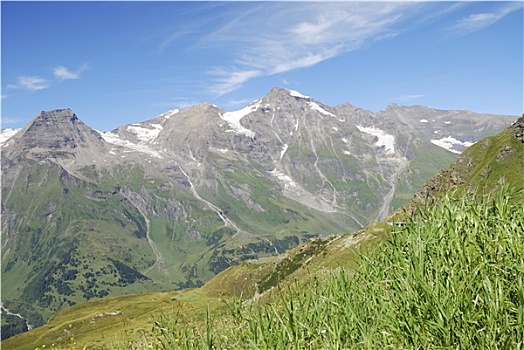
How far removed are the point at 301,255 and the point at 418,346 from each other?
640 feet

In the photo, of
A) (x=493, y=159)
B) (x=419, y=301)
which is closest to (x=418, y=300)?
(x=419, y=301)

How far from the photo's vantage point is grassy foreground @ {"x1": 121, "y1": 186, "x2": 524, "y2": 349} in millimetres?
5701

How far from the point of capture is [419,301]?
614cm

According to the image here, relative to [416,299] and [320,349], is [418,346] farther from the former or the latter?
[320,349]

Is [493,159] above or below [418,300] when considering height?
below

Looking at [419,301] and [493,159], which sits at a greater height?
[419,301]

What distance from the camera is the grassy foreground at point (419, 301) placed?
570 cm

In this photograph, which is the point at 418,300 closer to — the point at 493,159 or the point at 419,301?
the point at 419,301

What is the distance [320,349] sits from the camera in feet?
21.7

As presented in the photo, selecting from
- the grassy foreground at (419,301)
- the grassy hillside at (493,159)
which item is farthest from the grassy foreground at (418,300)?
the grassy hillside at (493,159)

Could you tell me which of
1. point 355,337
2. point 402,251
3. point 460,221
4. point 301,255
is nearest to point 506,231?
point 460,221

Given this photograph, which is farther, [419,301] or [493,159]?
[493,159]

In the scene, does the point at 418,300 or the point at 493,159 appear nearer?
the point at 418,300

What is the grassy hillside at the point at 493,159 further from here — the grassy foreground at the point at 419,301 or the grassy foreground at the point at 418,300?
the grassy foreground at the point at 419,301
